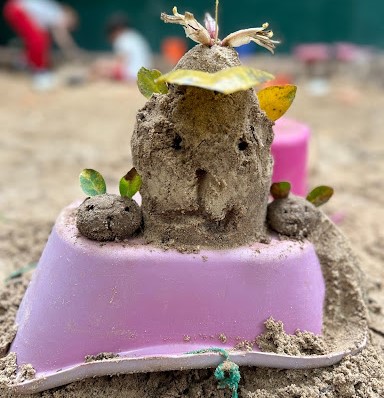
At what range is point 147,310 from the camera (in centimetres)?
111

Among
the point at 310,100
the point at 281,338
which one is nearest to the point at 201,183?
the point at 281,338

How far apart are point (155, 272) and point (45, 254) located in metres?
0.32

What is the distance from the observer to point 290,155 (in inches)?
83.4

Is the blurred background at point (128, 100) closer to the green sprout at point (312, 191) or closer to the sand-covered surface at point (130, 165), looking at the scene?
the sand-covered surface at point (130, 165)

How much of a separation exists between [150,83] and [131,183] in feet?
0.76

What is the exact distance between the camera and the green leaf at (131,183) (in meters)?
1.20

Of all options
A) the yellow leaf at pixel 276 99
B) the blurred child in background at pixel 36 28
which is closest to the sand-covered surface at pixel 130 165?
the blurred child in background at pixel 36 28

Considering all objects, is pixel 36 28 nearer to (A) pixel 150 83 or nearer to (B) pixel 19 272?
(B) pixel 19 272

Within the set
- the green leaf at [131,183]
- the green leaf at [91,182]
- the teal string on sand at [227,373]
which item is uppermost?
the green leaf at [131,183]

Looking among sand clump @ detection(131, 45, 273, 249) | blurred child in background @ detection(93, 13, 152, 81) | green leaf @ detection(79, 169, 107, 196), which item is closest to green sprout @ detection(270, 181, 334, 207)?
sand clump @ detection(131, 45, 273, 249)

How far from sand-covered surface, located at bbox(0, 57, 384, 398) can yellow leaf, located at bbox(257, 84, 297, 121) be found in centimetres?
58

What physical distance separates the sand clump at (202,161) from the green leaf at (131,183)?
4 centimetres

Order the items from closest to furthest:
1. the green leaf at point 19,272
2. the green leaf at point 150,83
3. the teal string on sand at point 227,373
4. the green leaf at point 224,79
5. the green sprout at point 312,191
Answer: the green leaf at point 224,79
the teal string on sand at point 227,373
the green leaf at point 150,83
the green sprout at point 312,191
the green leaf at point 19,272

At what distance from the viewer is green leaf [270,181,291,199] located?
4.24ft
